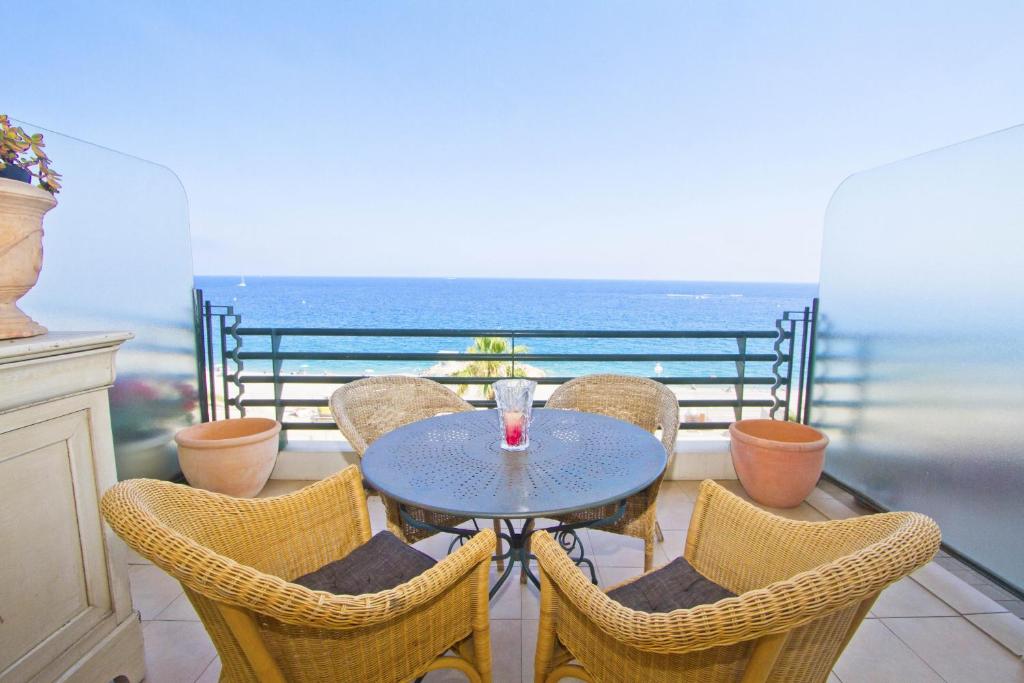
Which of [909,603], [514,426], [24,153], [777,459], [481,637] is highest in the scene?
[24,153]

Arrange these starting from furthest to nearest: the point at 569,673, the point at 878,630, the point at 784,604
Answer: the point at 878,630, the point at 569,673, the point at 784,604

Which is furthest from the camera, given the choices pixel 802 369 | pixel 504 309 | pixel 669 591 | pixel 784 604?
pixel 504 309

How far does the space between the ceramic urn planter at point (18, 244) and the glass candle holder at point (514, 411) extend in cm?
126

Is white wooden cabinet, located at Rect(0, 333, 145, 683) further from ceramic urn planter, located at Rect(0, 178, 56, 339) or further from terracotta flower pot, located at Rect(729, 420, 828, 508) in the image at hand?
terracotta flower pot, located at Rect(729, 420, 828, 508)

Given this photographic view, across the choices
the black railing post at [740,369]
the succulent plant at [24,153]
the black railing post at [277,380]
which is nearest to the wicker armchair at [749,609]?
the succulent plant at [24,153]

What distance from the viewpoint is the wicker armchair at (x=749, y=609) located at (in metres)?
0.65

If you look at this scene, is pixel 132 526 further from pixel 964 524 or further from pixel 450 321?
pixel 450 321

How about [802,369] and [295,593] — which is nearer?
[295,593]

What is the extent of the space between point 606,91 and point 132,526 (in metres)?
8.52

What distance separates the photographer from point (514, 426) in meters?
1.47

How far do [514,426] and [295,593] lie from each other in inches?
34.4

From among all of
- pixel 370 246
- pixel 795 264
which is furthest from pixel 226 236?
pixel 795 264

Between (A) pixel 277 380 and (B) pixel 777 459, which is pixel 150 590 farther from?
(B) pixel 777 459

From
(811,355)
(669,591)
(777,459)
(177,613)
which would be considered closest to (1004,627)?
(777,459)
